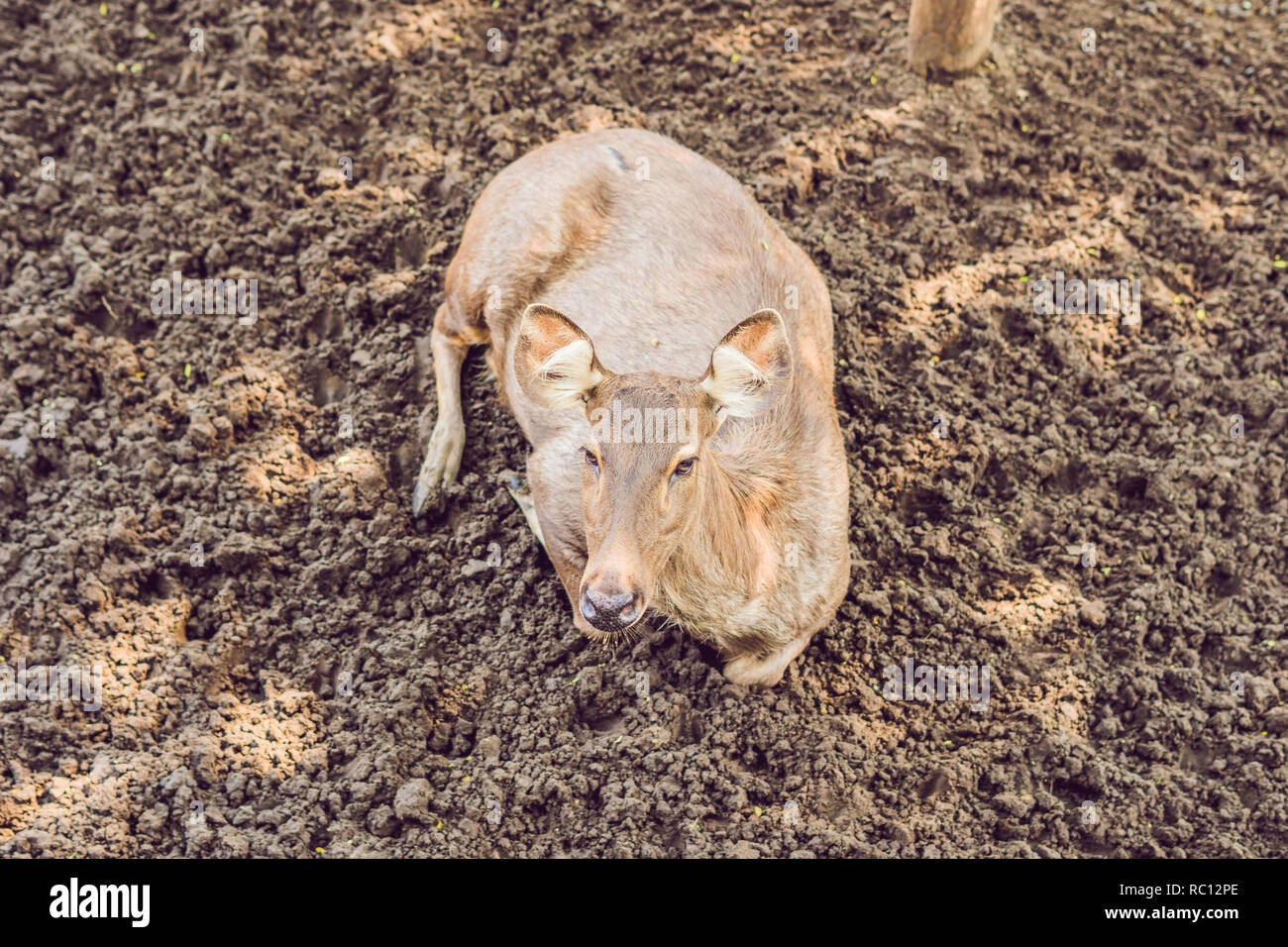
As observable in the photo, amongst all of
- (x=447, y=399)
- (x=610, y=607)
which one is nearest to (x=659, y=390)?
(x=610, y=607)

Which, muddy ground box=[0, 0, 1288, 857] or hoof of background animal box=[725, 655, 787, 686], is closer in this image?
muddy ground box=[0, 0, 1288, 857]

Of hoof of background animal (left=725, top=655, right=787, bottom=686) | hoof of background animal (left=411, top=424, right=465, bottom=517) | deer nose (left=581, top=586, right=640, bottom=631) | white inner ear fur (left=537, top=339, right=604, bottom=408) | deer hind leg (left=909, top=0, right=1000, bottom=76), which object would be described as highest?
deer hind leg (left=909, top=0, right=1000, bottom=76)

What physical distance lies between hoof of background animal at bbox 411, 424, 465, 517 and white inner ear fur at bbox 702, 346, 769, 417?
1689 mm

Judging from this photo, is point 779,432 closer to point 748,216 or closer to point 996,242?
point 748,216

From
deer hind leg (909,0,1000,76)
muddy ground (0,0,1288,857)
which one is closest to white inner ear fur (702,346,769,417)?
muddy ground (0,0,1288,857)

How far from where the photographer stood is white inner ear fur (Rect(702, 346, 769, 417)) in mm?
3945

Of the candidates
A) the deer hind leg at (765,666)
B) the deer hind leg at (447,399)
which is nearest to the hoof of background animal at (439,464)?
the deer hind leg at (447,399)

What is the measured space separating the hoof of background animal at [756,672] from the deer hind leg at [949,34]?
11.9ft

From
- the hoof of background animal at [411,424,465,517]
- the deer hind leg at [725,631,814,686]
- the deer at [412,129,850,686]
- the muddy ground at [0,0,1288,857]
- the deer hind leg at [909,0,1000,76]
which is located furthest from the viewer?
the deer hind leg at [909,0,1000,76]

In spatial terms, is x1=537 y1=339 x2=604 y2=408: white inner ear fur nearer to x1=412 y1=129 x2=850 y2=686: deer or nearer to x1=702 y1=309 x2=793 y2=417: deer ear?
x1=412 y1=129 x2=850 y2=686: deer

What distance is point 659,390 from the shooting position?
3939 millimetres

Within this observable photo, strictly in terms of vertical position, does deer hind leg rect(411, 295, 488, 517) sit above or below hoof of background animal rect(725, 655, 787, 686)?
above

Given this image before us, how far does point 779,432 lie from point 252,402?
240cm

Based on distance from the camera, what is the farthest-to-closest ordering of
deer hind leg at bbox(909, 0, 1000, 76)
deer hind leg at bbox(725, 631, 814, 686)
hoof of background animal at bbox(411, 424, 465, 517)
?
deer hind leg at bbox(909, 0, 1000, 76)
hoof of background animal at bbox(411, 424, 465, 517)
deer hind leg at bbox(725, 631, 814, 686)
